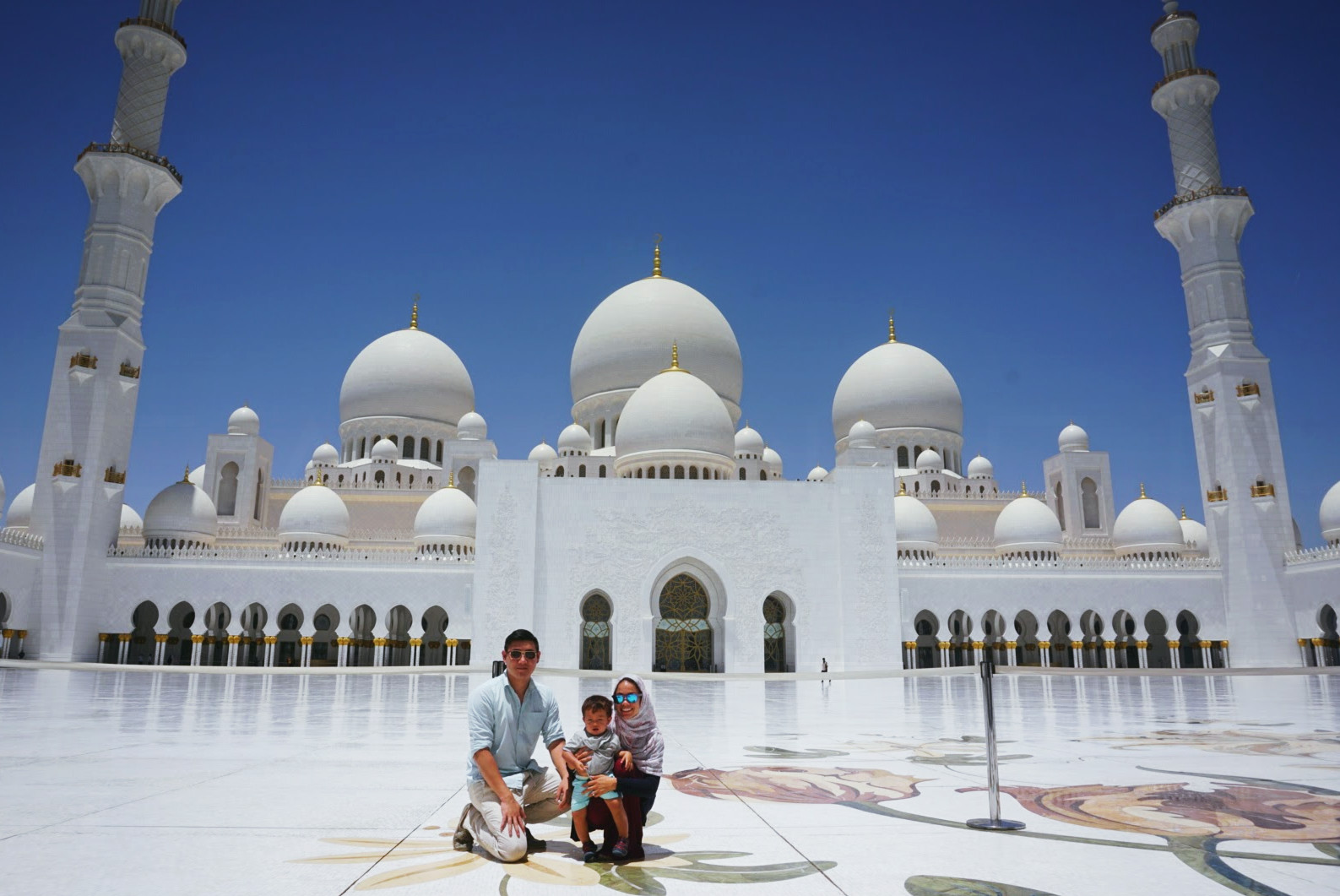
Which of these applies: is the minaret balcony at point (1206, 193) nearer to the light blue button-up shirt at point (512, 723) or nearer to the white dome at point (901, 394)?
the white dome at point (901, 394)

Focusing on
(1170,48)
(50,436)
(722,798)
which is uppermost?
(1170,48)

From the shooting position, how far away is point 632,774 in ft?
10.3

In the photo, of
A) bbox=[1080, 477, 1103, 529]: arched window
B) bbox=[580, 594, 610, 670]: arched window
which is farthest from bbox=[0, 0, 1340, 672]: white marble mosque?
bbox=[1080, 477, 1103, 529]: arched window

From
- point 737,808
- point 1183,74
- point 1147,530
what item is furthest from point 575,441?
point 737,808

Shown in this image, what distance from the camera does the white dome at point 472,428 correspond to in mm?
30844

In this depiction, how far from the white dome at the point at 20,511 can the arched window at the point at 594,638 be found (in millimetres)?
18999

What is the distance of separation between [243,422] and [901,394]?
21.9 meters

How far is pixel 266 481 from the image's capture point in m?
30.2

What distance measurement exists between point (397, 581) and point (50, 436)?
865 centimetres

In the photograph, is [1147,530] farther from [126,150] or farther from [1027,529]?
[126,150]

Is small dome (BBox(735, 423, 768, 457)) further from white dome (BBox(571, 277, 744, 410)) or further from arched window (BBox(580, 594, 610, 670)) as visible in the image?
arched window (BBox(580, 594, 610, 670))

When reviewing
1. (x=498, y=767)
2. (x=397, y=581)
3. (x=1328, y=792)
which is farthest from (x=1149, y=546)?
(x=498, y=767)

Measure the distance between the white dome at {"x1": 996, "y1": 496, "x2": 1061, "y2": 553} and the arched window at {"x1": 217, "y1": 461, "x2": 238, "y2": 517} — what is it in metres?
23.7

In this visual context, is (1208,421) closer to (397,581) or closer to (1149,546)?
(1149,546)
